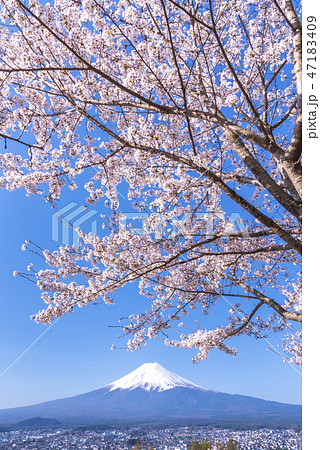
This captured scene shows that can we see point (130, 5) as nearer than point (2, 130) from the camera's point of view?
No

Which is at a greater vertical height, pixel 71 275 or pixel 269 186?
pixel 269 186

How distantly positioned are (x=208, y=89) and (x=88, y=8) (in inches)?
81.2

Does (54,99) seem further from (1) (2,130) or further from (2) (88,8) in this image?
(2) (88,8)

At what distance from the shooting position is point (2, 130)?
9.35 feet

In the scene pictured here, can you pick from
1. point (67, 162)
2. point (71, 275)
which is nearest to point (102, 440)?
point (71, 275)
